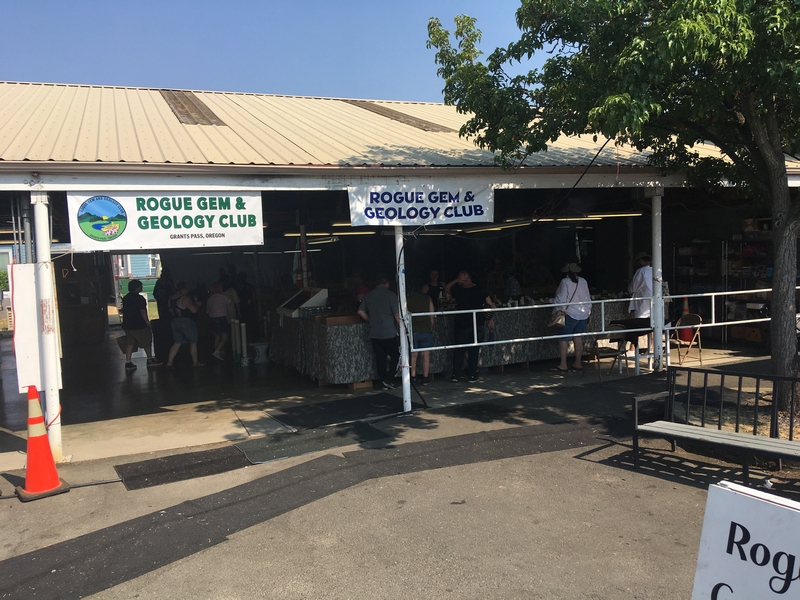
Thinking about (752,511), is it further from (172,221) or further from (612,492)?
(172,221)

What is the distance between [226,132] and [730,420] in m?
7.45

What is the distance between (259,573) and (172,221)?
4145 mm

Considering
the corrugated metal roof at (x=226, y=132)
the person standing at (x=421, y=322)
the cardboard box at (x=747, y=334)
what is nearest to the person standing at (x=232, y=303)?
the corrugated metal roof at (x=226, y=132)

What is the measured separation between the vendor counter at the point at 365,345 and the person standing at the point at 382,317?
0.34 metres

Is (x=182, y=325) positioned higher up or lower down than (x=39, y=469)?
higher up

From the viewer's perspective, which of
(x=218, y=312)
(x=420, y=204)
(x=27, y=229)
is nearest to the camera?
(x=27, y=229)

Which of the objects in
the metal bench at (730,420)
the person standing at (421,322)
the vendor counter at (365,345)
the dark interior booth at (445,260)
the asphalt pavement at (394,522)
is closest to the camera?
the asphalt pavement at (394,522)

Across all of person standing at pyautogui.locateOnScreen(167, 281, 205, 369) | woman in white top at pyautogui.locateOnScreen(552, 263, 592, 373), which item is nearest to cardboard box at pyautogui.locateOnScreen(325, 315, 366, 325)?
woman in white top at pyautogui.locateOnScreen(552, 263, 592, 373)

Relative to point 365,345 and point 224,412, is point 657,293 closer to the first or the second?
point 365,345

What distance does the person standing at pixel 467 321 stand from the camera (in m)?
9.88

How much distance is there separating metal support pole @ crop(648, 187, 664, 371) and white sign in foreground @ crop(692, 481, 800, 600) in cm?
780

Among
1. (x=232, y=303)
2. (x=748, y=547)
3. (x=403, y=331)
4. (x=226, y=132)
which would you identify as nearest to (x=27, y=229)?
(x=226, y=132)

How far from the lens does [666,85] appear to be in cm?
677

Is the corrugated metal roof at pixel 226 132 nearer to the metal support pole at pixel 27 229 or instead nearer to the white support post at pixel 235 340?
the metal support pole at pixel 27 229
